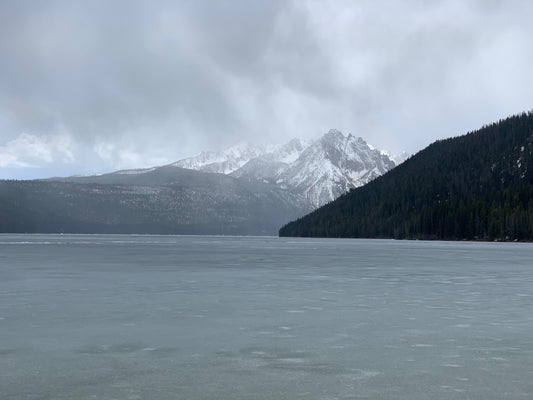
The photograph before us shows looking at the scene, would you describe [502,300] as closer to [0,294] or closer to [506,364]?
[506,364]

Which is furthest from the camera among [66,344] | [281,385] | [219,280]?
[219,280]

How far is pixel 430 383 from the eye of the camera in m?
13.0

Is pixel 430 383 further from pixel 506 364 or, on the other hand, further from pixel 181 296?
pixel 181 296

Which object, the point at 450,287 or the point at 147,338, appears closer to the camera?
the point at 147,338

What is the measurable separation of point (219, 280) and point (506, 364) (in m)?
26.7

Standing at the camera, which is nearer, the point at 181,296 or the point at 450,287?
the point at 181,296

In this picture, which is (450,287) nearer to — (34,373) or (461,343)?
(461,343)

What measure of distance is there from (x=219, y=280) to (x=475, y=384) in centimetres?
2814

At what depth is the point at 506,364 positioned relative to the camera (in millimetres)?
14844

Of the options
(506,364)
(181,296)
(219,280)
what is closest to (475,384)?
(506,364)

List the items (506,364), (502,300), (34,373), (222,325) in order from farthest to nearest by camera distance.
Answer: (502,300)
(222,325)
(506,364)
(34,373)

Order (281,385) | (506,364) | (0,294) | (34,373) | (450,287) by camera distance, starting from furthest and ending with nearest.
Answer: (450,287), (0,294), (506,364), (34,373), (281,385)

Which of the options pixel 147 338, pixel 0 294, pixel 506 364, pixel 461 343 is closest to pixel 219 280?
pixel 0 294

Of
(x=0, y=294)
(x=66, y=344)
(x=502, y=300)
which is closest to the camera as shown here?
(x=66, y=344)
